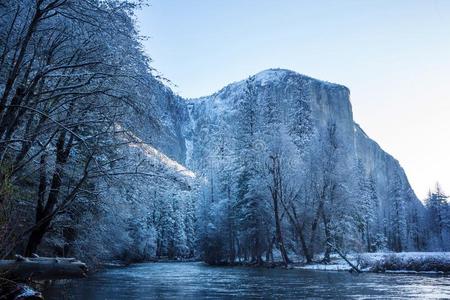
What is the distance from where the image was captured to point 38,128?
8250 mm

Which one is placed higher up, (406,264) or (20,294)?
(20,294)

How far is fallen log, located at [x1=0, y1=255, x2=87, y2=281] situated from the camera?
769 centimetres

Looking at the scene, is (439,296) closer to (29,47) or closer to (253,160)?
(29,47)

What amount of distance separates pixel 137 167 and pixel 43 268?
2613mm

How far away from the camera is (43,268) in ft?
26.4

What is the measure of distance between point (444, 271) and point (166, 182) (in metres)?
20.3

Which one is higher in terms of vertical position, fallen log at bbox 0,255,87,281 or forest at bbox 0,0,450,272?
forest at bbox 0,0,450,272

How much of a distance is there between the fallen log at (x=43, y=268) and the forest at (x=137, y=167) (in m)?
0.41

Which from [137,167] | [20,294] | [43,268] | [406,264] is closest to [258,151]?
[406,264]

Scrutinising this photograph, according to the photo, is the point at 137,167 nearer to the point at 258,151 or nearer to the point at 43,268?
the point at 43,268

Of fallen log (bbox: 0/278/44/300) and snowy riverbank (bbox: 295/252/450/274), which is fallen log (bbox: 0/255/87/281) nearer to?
fallen log (bbox: 0/278/44/300)

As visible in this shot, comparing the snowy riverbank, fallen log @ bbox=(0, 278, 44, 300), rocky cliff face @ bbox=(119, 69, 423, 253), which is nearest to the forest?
rocky cliff face @ bbox=(119, 69, 423, 253)

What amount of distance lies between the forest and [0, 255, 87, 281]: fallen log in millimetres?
412

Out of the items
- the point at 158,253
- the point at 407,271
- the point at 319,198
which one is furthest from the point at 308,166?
the point at 158,253
